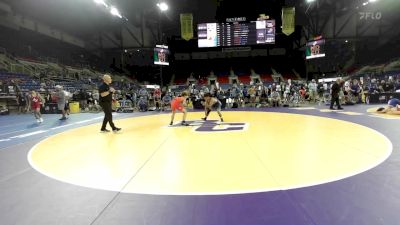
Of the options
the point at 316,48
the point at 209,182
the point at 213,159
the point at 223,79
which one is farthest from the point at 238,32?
the point at 209,182

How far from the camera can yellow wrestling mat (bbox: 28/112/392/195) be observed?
3.11 meters

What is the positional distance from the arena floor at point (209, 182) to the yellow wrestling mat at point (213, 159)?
0.01 meters

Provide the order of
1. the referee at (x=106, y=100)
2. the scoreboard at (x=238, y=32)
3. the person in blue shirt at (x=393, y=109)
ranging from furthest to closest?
the scoreboard at (x=238, y=32) < the person in blue shirt at (x=393, y=109) < the referee at (x=106, y=100)

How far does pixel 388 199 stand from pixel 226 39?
2033 cm

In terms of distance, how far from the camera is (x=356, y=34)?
Answer: 2828 centimetres

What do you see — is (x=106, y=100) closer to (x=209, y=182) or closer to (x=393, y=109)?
(x=209, y=182)

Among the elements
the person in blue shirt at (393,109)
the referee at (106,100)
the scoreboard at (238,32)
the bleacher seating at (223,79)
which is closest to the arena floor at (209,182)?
the referee at (106,100)

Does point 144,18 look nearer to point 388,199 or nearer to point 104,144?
point 104,144

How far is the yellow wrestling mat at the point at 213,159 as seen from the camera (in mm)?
3105

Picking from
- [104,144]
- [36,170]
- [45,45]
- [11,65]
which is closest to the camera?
[36,170]

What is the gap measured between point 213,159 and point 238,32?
19.0 metres

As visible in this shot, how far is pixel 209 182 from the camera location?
313cm

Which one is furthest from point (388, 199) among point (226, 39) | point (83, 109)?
point (226, 39)

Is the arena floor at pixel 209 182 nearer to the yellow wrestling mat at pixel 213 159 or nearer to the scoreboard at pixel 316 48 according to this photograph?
the yellow wrestling mat at pixel 213 159
